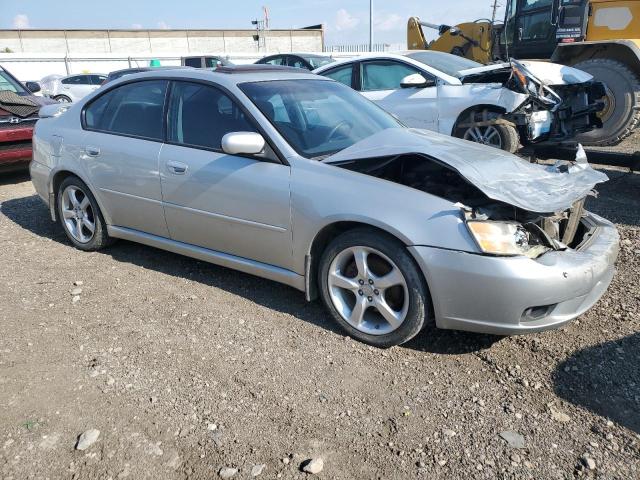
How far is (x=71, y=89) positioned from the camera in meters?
17.7

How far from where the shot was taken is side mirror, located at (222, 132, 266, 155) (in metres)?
3.46

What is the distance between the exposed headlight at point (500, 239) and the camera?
9.38ft

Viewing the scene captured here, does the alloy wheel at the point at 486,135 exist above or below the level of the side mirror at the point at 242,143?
below

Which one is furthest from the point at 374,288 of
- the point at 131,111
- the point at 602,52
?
the point at 602,52

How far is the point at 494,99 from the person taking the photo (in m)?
7.07

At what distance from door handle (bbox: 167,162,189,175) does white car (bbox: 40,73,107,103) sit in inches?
597

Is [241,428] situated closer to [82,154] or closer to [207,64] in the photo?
[82,154]

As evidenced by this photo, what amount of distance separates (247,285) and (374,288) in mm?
1296

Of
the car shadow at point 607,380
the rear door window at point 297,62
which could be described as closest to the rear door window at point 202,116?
the car shadow at point 607,380

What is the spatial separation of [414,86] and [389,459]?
19.4 feet

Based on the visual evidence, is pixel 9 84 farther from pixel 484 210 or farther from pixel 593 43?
pixel 593 43

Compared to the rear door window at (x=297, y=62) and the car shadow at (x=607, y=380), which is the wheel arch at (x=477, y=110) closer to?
the car shadow at (x=607, y=380)

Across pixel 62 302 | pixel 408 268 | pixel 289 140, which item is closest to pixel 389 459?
pixel 408 268

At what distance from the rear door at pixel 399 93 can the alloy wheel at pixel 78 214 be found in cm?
436
